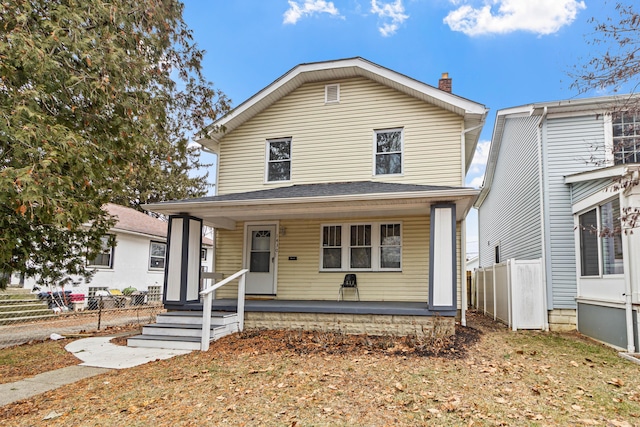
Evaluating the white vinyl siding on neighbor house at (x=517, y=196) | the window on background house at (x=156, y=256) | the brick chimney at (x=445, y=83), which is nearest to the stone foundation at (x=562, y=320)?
the white vinyl siding on neighbor house at (x=517, y=196)

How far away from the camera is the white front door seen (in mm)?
10695

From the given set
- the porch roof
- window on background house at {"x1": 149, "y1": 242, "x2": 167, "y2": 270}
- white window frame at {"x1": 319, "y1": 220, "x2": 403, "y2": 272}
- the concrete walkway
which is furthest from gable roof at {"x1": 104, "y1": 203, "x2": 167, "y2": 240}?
white window frame at {"x1": 319, "y1": 220, "x2": 403, "y2": 272}

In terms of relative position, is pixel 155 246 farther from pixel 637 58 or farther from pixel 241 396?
pixel 637 58

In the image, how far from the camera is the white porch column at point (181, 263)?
352 inches

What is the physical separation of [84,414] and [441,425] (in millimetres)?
3592

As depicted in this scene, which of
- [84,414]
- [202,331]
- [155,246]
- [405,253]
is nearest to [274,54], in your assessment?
[155,246]

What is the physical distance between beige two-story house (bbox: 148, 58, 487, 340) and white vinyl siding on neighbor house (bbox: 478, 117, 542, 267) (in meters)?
1.64

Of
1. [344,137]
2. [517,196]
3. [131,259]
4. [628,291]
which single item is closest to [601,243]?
[628,291]

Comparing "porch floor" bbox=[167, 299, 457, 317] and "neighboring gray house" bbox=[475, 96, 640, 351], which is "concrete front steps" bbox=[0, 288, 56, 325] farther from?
"neighboring gray house" bbox=[475, 96, 640, 351]

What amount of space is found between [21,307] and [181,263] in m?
7.17

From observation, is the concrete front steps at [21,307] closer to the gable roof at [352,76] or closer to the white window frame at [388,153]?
the gable roof at [352,76]

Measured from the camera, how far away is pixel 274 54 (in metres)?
17.3

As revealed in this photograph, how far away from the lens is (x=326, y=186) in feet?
32.8

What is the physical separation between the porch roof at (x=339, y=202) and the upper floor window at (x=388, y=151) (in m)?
0.93
